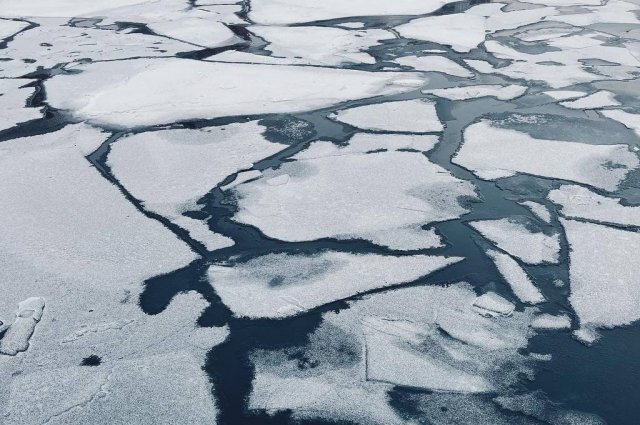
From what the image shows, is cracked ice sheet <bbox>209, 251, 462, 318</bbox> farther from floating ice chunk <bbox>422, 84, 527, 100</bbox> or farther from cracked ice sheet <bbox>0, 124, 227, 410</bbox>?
floating ice chunk <bbox>422, 84, 527, 100</bbox>

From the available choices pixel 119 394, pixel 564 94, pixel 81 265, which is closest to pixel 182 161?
pixel 81 265

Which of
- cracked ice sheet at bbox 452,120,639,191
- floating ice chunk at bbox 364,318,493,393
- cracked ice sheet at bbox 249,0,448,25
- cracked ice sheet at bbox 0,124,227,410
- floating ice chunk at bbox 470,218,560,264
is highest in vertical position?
cracked ice sheet at bbox 249,0,448,25

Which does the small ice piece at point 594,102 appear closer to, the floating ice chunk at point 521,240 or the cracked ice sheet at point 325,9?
the floating ice chunk at point 521,240

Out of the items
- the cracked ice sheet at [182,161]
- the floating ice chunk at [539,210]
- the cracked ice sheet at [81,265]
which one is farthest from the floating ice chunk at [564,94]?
the cracked ice sheet at [81,265]

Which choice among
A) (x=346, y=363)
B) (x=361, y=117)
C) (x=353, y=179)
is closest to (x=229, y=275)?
(x=346, y=363)

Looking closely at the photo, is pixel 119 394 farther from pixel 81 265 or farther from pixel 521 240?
pixel 521 240

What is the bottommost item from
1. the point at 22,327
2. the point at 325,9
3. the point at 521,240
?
the point at 22,327

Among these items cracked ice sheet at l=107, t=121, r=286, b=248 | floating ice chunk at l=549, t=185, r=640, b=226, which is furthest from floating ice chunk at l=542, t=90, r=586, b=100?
cracked ice sheet at l=107, t=121, r=286, b=248

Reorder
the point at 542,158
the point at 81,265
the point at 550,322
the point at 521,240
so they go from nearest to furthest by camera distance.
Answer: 1. the point at 550,322
2. the point at 81,265
3. the point at 521,240
4. the point at 542,158
